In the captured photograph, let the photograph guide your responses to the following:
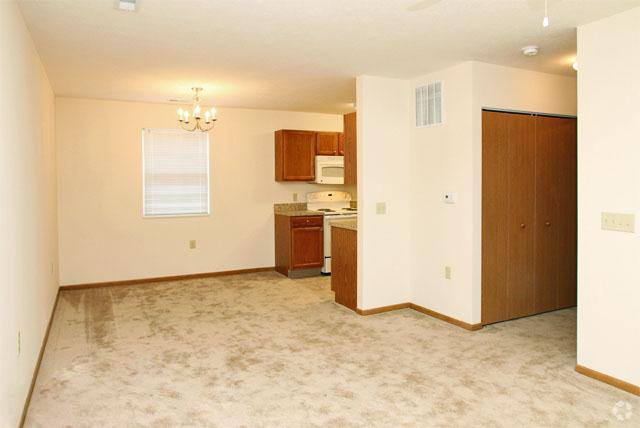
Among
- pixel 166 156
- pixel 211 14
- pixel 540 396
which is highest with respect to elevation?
pixel 211 14

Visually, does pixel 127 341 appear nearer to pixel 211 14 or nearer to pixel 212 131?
pixel 211 14

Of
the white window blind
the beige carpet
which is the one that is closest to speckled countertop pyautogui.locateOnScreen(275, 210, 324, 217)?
the white window blind

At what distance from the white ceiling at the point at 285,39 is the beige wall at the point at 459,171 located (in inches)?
7.6

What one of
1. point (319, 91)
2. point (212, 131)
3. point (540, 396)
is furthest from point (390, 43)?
point (212, 131)

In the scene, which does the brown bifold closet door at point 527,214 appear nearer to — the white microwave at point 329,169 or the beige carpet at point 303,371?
the beige carpet at point 303,371

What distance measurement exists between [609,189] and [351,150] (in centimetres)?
266

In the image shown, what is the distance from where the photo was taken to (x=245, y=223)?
709 cm

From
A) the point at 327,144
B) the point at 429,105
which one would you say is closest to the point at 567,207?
the point at 429,105

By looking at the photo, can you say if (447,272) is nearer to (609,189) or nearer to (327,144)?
(609,189)

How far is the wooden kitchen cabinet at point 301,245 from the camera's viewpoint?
6.73 meters

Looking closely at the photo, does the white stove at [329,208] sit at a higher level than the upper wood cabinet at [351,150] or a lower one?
lower

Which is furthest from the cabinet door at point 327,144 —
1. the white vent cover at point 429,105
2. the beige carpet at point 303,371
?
the beige carpet at point 303,371

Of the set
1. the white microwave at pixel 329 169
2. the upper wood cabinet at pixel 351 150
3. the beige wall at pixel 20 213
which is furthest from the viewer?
the white microwave at pixel 329 169

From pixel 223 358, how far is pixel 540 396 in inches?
85.7
